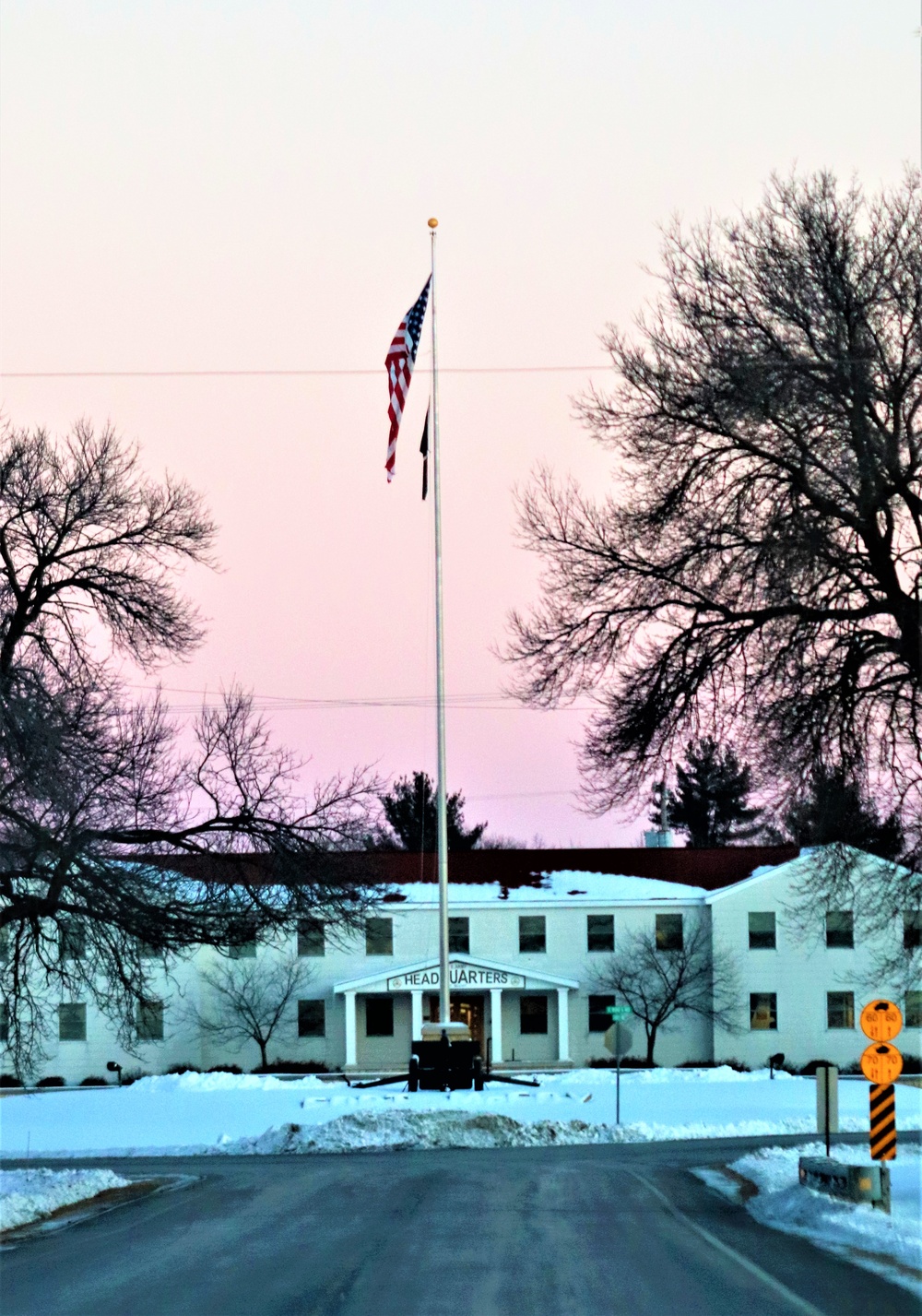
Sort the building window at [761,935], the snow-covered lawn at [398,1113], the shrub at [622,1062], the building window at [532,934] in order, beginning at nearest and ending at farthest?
the snow-covered lawn at [398,1113] < the shrub at [622,1062] < the building window at [761,935] < the building window at [532,934]

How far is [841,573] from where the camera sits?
1583cm

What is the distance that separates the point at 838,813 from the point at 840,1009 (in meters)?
45.4

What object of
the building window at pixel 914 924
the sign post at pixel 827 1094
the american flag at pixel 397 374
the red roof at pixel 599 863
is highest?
the american flag at pixel 397 374

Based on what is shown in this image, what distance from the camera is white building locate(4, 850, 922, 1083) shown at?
60.4 meters

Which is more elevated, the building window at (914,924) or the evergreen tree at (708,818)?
the evergreen tree at (708,818)

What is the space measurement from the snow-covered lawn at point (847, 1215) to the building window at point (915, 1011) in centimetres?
3481

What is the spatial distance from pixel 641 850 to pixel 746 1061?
1029cm

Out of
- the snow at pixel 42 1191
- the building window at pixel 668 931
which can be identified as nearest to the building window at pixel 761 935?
the building window at pixel 668 931

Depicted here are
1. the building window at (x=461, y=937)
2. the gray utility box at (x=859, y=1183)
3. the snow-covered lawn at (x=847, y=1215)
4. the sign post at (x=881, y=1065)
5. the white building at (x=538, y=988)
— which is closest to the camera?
the snow-covered lawn at (x=847, y=1215)

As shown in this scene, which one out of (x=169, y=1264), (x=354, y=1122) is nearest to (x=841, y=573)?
(x=169, y=1264)

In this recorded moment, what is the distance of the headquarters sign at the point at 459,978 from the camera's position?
6041cm

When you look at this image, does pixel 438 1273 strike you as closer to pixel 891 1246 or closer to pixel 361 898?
pixel 891 1246

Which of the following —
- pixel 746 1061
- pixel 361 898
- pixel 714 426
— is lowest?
pixel 746 1061

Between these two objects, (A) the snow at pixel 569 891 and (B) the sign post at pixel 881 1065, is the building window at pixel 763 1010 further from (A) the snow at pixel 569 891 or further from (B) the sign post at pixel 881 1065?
(B) the sign post at pixel 881 1065
